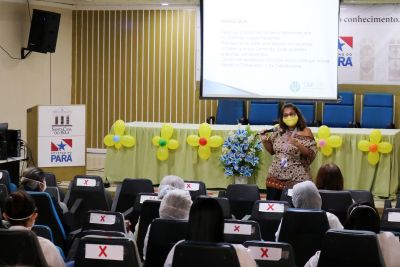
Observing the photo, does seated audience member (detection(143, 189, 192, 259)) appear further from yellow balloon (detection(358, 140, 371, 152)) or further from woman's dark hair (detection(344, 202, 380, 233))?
yellow balloon (detection(358, 140, 371, 152))

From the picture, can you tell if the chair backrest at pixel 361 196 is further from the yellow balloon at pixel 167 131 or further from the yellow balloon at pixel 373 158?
the yellow balloon at pixel 167 131

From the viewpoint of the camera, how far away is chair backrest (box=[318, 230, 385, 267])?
13.4ft

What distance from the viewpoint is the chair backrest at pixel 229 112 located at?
43.0 feet

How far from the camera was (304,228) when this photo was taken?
5.13 meters

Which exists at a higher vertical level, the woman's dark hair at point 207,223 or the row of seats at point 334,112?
the row of seats at point 334,112

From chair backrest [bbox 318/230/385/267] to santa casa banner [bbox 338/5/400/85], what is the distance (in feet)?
29.4

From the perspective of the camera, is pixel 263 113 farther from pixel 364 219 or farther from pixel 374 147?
pixel 364 219

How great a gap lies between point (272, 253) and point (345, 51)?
9070mm

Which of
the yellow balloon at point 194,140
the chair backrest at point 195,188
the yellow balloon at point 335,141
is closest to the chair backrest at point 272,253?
the chair backrest at point 195,188

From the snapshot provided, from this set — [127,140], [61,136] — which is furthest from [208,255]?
[61,136]

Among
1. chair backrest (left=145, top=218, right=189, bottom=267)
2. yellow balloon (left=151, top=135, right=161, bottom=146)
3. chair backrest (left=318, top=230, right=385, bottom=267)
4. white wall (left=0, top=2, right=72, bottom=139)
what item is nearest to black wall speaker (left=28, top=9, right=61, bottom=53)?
white wall (left=0, top=2, right=72, bottom=139)

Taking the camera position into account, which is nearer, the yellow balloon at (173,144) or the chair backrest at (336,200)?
the chair backrest at (336,200)

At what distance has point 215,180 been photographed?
9984 mm

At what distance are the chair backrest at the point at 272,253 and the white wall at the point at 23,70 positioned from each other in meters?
9.41
